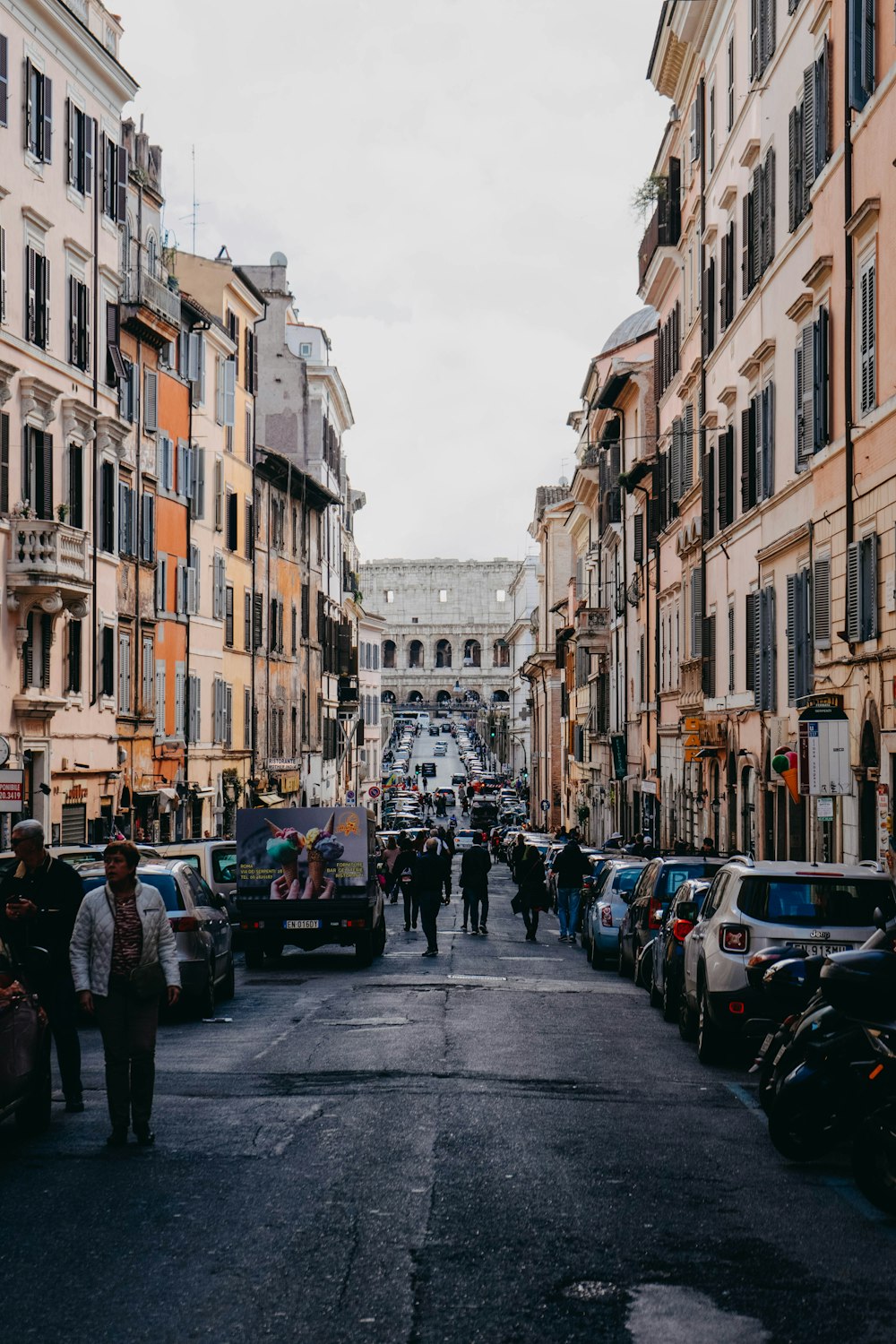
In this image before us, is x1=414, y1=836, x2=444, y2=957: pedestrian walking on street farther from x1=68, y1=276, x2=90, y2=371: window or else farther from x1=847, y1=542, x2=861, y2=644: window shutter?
x1=68, y1=276, x2=90, y2=371: window

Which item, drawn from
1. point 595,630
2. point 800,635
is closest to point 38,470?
point 800,635

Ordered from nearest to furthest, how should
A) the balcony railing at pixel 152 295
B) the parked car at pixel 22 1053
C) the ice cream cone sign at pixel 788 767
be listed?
the parked car at pixel 22 1053 → the ice cream cone sign at pixel 788 767 → the balcony railing at pixel 152 295

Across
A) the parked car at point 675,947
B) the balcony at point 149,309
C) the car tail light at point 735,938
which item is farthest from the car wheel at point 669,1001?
the balcony at point 149,309

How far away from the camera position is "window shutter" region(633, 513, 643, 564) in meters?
51.3

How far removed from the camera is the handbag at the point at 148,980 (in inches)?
424

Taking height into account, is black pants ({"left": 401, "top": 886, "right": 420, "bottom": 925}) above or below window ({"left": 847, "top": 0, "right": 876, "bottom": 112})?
below

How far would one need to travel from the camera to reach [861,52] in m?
21.9

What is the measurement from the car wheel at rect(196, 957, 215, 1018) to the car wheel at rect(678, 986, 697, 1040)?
4.24m

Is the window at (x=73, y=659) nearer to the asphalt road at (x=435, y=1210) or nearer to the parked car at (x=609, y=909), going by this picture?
the parked car at (x=609, y=909)

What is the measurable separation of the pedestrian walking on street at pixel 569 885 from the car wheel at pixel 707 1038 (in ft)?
53.5

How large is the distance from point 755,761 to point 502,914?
12060 mm

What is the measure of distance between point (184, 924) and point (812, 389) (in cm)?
1199

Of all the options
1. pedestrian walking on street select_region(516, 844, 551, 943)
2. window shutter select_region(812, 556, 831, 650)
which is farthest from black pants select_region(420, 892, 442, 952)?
window shutter select_region(812, 556, 831, 650)

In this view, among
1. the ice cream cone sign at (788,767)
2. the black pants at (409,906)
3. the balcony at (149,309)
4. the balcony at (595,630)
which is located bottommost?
the black pants at (409,906)
